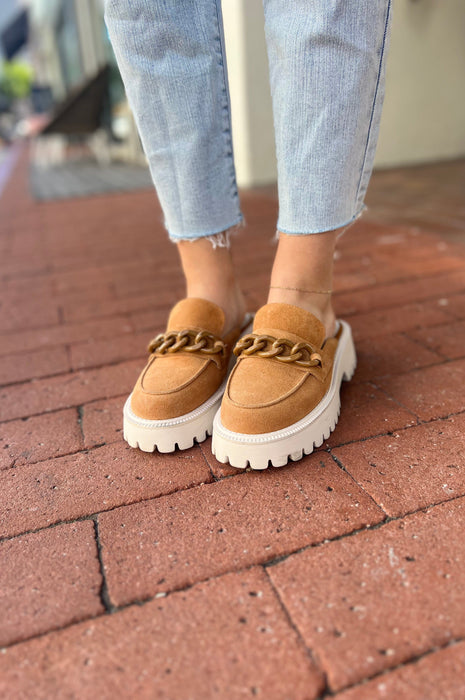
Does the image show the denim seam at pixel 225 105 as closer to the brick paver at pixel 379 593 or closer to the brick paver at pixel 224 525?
the brick paver at pixel 224 525

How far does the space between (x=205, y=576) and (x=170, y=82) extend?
26.8 inches

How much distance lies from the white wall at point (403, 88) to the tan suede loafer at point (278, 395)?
3.23 metres

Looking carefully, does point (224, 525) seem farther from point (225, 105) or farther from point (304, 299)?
point (225, 105)

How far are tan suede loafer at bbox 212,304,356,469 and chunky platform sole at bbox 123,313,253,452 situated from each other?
38 mm

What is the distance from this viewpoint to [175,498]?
70cm

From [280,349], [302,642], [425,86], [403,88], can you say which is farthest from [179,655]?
[425,86]

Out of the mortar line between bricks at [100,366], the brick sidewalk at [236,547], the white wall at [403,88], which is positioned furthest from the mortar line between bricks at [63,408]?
the white wall at [403,88]

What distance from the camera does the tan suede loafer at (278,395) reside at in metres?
0.72

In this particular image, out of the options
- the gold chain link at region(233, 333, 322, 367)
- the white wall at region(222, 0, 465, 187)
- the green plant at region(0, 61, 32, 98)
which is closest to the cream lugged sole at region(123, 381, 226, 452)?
the gold chain link at region(233, 333, 322, 367)

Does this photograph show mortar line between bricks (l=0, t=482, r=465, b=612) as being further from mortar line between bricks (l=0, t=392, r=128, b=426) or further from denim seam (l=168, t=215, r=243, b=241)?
denim seam (l=168, t=215, r=243, b=241)

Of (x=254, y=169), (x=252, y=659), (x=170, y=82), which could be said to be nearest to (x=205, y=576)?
(x=252, y=659)

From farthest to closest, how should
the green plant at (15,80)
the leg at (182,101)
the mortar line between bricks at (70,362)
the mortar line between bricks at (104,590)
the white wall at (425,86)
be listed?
the green plant at (15,80) → the white wall at (425,86) → the mortar line between bricks at (70,362) → the leg at (182,101) → the mortar line between bricks at (104,590)

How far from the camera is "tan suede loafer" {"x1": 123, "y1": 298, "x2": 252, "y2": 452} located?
777 millimetres

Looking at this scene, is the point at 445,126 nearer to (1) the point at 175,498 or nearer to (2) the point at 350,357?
(2) the point at 350,357
